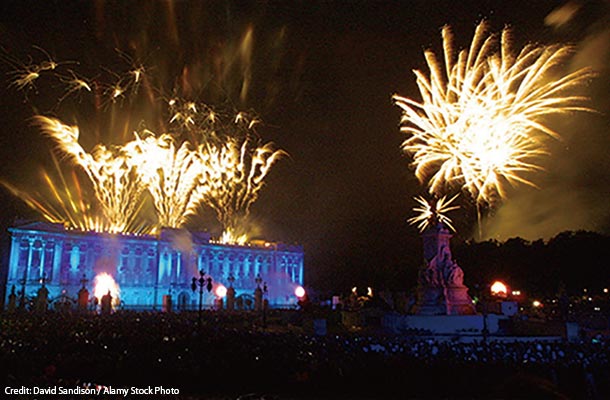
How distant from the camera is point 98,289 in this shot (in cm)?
6856

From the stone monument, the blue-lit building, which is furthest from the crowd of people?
the blue-lit building

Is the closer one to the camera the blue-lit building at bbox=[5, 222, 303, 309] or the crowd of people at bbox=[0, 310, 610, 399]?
the crowd of people at bbox=[0, 310, 610, 399]

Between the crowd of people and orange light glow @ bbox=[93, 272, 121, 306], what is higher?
orange light glow @ bbox=[93, 272, 121, 306]

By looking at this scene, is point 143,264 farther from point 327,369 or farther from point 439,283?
point 327,369

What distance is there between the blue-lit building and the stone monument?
3120cm

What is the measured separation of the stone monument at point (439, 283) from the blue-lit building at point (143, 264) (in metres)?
31.2

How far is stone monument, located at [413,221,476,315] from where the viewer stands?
3184 cm

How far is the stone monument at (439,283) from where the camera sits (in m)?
31.8

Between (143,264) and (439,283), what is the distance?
54.0m

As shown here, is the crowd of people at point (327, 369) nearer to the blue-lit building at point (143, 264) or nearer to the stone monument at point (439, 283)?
the stone monument at point (439, 283)

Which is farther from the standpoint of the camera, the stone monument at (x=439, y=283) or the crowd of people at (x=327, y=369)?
the stone monument at (x=439, y=283)

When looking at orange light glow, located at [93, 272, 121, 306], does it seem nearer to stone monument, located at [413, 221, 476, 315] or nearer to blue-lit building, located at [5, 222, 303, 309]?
blue-lit building, located at [5, 222, 303, 309]

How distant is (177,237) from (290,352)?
220 feet

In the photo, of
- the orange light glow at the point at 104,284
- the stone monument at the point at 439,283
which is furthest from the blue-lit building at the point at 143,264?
the stone monument at the point at 439,283
